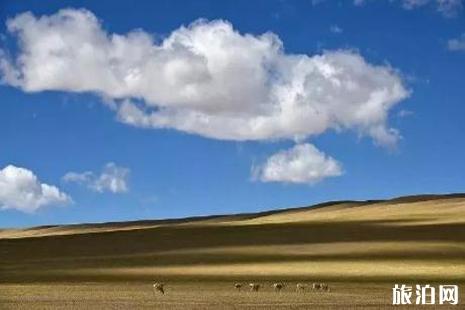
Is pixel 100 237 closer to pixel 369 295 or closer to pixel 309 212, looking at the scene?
pixel 369 295

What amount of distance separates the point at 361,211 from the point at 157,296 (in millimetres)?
86874

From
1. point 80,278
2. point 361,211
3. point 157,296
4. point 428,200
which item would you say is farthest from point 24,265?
point 428,200

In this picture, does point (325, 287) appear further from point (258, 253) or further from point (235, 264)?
point (258, 253)

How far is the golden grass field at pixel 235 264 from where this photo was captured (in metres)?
33.1

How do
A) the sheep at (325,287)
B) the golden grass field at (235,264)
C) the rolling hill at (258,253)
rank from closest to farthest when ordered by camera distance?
the golden grass field at (235,264), the sheep at (325,287), the rolling hill at (258,253)

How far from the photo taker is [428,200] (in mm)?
123375

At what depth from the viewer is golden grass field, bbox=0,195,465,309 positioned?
33100mm

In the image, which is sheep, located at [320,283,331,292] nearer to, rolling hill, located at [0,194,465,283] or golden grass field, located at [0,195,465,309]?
golden grass field, located at [0,195,465,309]

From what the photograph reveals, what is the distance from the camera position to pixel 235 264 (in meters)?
56.4

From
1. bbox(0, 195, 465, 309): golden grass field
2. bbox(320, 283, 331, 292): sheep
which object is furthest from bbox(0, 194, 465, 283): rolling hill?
bbox(320, 283, 331, 292): sheep

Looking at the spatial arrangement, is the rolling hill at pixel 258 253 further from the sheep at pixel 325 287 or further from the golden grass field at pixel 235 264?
the sheep at pixel 325 287

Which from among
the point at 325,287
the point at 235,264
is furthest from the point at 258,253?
the point at 325,287

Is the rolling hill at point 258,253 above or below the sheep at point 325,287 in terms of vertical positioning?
above

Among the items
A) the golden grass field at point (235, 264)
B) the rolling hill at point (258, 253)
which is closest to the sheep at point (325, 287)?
the golden grass field at point (235, 264)
